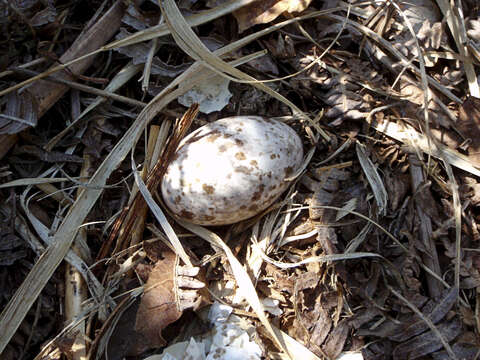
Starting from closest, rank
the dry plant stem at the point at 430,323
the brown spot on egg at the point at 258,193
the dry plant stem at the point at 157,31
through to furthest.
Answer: the dry plant stem at the point at 430,323 < the brown spot on egg at the point at 258,193 < the dry plant stem at the point at 157,31

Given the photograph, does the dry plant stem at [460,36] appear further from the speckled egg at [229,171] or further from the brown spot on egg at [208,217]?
the brown spot on egg at [208,217]

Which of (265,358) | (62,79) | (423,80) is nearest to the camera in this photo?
(265,358)

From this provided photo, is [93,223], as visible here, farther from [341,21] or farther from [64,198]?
[341,21]

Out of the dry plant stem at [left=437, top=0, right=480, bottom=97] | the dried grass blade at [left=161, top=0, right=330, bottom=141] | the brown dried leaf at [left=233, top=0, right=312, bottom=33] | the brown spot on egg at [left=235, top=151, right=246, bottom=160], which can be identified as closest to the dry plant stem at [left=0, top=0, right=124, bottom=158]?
the dried grass blade at [left=161, top=0, right=330, bottom=141]

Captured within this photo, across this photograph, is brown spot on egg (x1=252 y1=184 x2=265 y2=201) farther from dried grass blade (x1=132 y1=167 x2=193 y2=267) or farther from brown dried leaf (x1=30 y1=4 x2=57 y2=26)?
brown dried leaf (x1=30 y1=4 x2=57 y2=26)

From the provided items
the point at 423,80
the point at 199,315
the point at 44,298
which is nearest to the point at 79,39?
the point at 44,298

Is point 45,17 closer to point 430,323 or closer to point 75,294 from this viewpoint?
point 75,294

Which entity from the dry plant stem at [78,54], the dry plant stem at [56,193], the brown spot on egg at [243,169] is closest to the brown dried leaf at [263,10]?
the dry plant stem at [78,54]
